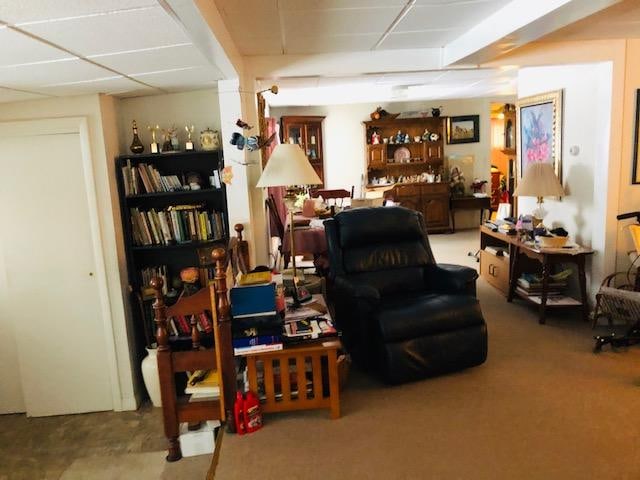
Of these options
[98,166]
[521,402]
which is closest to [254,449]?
[521,402]

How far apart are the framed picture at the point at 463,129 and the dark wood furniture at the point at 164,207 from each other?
203 inches

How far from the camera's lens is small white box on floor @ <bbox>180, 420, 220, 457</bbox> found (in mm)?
2615

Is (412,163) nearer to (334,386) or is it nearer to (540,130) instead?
(540,130)

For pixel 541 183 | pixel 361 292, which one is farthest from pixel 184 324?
pixel 541 183

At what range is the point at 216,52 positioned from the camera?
2.45 metres

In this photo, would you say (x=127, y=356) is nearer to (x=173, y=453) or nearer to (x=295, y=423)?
(x=173, y=453)

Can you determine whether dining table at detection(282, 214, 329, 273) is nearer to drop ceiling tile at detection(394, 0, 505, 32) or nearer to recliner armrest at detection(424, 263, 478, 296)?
recliner armrest at detection(424, 263, 478, 296)

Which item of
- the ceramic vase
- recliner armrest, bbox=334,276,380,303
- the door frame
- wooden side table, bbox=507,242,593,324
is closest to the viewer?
recliner armrest, bbox=334,276,380,303

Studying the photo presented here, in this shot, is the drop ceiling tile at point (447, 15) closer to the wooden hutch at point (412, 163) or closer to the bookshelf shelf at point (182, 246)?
the bookshelf shelf at point (182, 246)

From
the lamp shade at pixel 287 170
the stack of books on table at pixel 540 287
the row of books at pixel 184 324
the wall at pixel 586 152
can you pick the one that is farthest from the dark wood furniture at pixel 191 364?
the wall at pixel 586 152

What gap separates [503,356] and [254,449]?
1784 mm

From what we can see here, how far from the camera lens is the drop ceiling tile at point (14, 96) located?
2.97 m

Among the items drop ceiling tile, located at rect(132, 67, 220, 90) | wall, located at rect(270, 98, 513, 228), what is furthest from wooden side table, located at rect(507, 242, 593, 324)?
wall, located at rect(270, 98, 513, 228)

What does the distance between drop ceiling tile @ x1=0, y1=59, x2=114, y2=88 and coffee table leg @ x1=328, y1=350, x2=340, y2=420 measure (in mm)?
1925
